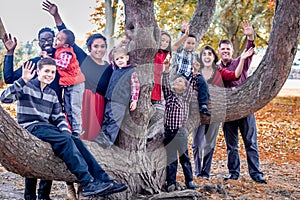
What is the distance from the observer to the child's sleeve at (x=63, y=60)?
439 centimetres

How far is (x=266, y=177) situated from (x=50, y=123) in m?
3.86

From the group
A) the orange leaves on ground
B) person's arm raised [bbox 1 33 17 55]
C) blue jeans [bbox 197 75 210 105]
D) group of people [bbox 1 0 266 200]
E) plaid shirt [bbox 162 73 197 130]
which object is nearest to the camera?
group of people [bbox 1 0 266 200]

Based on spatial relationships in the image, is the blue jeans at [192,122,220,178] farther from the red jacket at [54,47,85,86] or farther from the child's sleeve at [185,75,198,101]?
the red jacket at [54,47,85,86]

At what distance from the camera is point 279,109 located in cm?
1933

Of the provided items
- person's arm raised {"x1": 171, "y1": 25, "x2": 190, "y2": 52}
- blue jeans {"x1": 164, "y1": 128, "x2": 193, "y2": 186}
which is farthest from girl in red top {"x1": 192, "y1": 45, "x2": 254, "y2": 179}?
blue jeans {"x1": 164, "y1": 128, "x2": 193, "y2": 186}

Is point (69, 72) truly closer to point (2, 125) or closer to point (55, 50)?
point (55, 50)

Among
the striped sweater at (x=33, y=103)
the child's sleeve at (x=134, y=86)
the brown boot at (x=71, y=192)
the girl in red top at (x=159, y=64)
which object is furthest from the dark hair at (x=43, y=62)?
the brown boot at (x=71, y=192)

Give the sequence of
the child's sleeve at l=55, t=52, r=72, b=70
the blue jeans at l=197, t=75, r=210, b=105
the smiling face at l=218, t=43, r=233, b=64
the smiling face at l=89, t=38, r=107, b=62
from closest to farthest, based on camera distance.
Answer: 1. the child's sleeve at l=55, t=52, r=72, b=70
2. the smiling face at l=89, t=38, r=107, b=62
3. the blue jeans at l=197, t=75, r=210, b=105
4. the smiling face at l=218, t=43, r=233, b=64

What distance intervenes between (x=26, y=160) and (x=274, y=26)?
10.6ft

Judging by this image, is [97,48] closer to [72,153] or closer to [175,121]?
[175,121]

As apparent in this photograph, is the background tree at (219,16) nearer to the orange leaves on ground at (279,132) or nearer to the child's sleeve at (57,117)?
the orange leaves on ground at (279,132)

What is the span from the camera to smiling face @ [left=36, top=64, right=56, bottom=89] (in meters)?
3.96

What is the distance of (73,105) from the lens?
14.6 feet

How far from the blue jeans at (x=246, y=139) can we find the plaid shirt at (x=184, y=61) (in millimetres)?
1043
